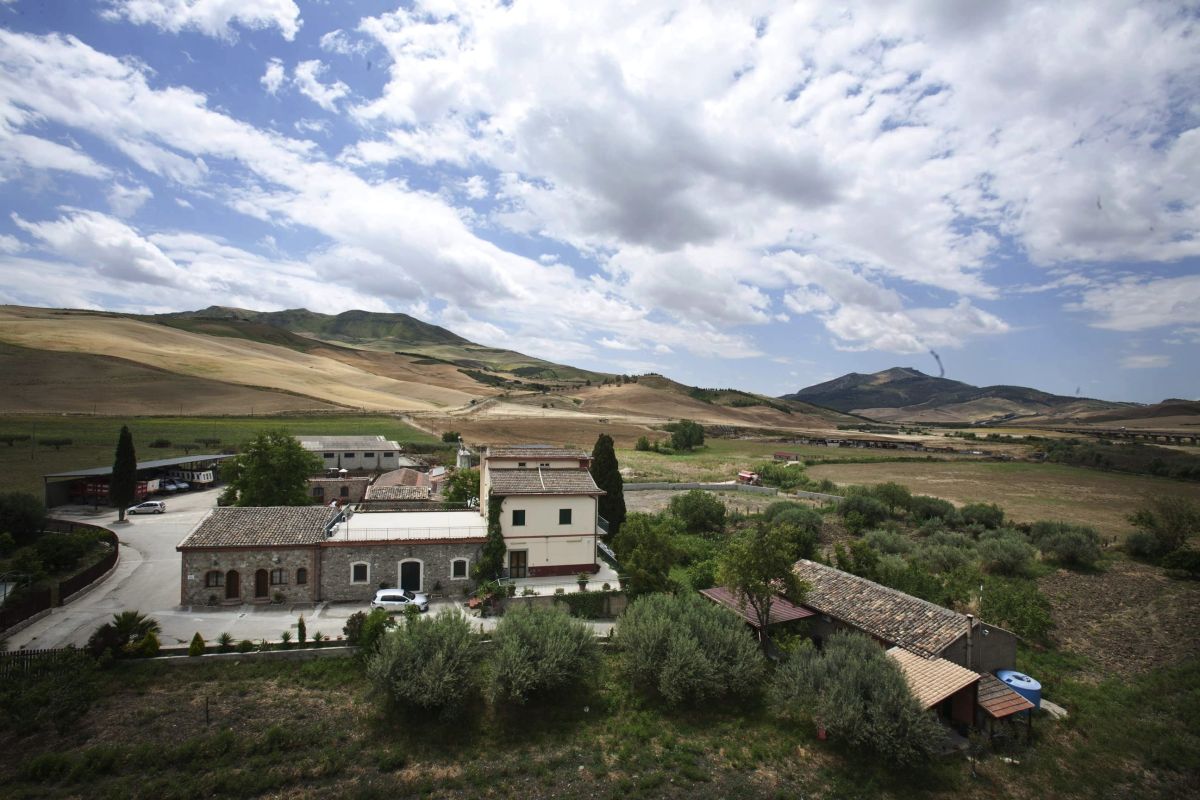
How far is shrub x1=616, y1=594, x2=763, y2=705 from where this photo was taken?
55.3 ft

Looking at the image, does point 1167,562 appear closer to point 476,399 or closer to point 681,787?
point 681,787

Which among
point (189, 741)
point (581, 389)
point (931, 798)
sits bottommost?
point (931, 798)

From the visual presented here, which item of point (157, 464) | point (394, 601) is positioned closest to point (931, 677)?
point (394, 601)

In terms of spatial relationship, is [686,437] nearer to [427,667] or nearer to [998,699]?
[998,699]

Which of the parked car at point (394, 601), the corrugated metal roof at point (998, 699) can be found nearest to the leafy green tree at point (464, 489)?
the parked car at point (394, 601)

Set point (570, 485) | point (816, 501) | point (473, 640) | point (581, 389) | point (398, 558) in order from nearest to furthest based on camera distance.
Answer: point (473, 640), point (398, 558), point (570, 485), point (816, 501), point (581, 389)

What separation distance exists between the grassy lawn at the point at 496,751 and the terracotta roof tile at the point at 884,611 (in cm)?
312

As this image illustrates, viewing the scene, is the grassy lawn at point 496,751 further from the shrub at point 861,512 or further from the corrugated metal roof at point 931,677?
the shrub at point 861,512

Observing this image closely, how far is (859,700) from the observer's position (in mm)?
14852

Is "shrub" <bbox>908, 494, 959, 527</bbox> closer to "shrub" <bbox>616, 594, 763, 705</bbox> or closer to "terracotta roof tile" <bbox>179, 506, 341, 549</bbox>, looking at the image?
"shrub" <bbox>616, 594, 763, 705</bbox>

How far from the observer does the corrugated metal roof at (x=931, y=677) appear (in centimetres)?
1530

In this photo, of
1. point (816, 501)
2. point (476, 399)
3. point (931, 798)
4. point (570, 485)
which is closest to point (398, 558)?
point (570, 485)

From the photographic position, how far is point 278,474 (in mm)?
32000

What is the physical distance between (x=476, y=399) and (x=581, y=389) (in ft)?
125
